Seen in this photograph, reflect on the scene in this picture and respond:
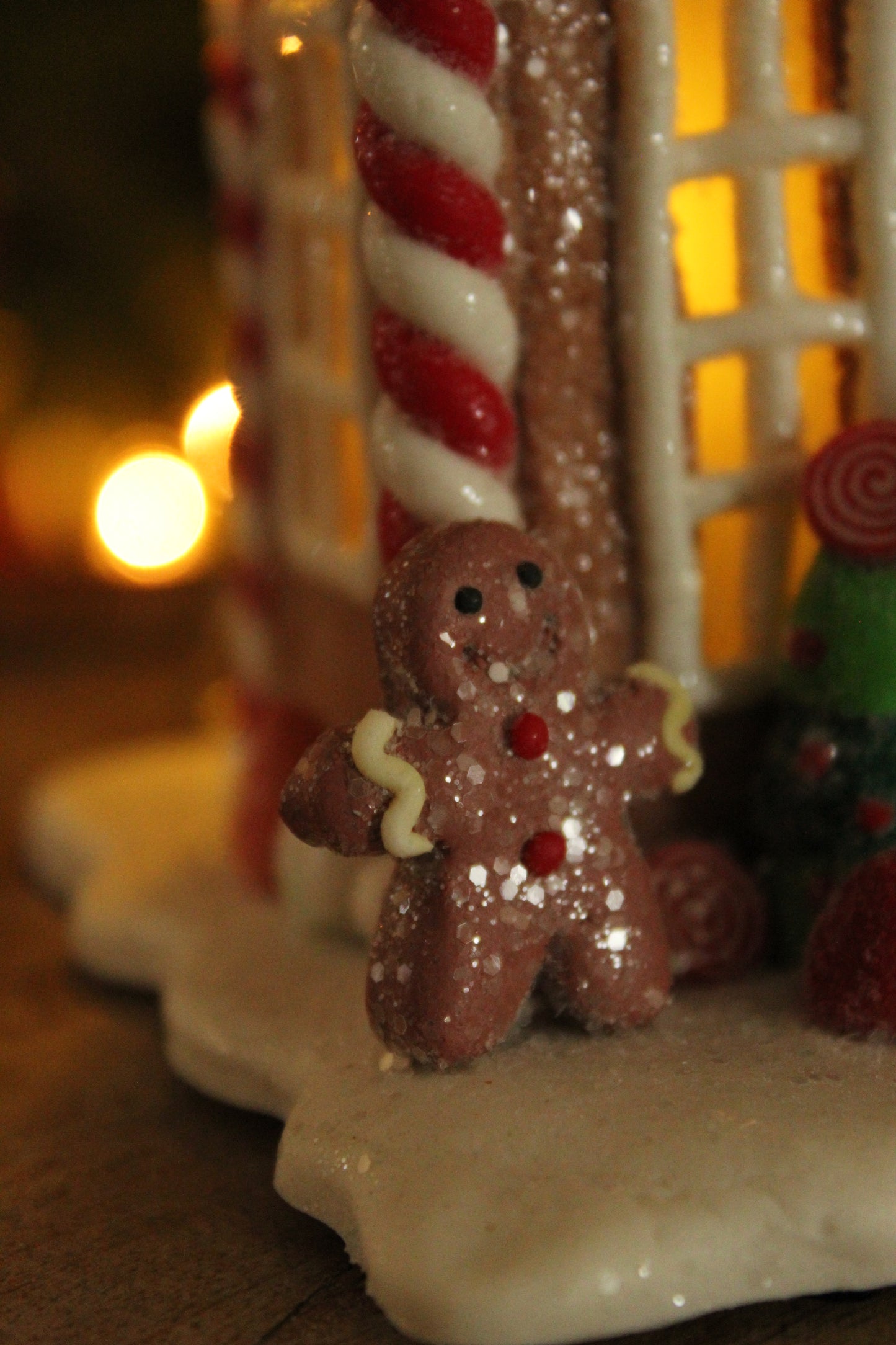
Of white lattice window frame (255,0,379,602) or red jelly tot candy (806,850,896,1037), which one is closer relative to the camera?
red jelly tot candy (806,850,896,1037)

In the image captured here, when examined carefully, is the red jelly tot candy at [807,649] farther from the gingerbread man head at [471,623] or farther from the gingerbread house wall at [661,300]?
the gingerbread man head at [471,623]

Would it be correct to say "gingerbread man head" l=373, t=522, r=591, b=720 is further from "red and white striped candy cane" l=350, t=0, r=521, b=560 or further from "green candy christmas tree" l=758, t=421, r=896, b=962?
"green candy christmas tree" l=758, t=421, r=896, b=962

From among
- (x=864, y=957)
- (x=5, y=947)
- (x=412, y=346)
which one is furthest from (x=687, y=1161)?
(x=5, y=947)

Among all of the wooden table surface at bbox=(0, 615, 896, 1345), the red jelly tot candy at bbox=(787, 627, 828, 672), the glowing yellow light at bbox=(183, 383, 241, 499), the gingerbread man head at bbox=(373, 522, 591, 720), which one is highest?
the glowing yellow light at bbox=(183, 383, 241, 499)

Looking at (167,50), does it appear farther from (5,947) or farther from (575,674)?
(575,674)

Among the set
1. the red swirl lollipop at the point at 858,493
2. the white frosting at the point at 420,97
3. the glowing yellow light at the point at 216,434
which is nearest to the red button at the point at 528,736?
the red swirl lollipop at the point at 858,493

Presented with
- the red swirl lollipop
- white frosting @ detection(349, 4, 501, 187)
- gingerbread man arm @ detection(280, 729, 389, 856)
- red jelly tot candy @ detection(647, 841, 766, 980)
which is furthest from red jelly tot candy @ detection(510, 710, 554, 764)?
white frosting @ detection(349, 4, 501, 187)

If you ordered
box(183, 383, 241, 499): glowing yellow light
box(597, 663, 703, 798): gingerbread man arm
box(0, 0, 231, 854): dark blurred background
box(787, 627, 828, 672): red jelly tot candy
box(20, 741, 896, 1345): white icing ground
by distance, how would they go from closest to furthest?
box(20, 741, 896, 1345): white icing ground < box(597, 663, 703, 798): gingerbread man arm < box(787, 627, 828, 672): red jelly tot candy < box(183, 383, 241, 499): glowing yellow light < box(0, 0, 231, 854): dark blurred background
